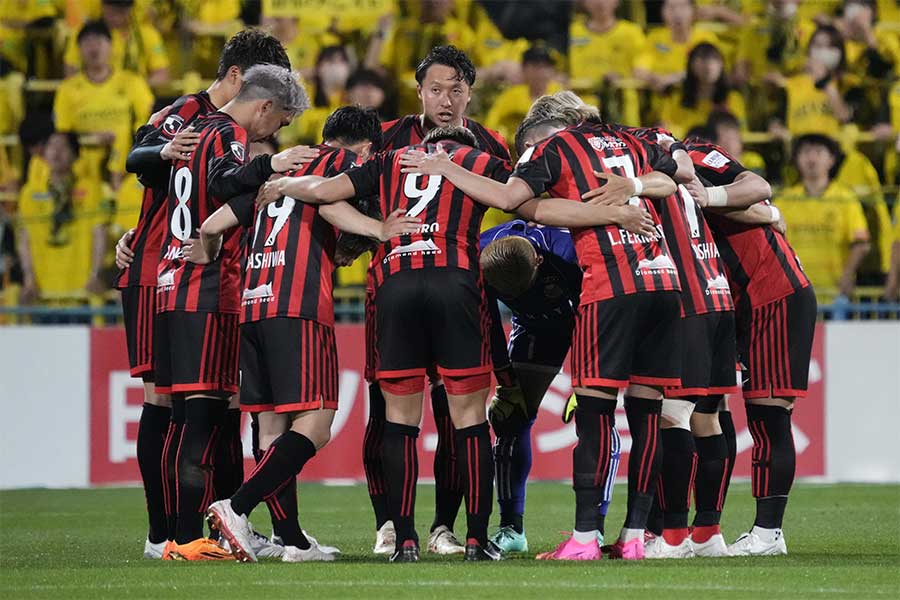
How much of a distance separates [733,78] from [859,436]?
3980mm

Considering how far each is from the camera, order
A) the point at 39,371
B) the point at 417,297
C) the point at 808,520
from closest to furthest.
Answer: the point at 417,297
the point at 808,520
the point at 39,371

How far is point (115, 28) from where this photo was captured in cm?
1324

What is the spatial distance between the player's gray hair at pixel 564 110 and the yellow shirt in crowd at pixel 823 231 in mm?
5682

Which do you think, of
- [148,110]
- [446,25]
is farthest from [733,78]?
[148,110]

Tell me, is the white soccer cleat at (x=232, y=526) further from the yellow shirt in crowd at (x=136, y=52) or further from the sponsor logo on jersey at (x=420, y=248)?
the yellow shirt in crowd at (x=136, y=52)

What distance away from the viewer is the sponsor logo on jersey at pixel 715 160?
22.1 feet

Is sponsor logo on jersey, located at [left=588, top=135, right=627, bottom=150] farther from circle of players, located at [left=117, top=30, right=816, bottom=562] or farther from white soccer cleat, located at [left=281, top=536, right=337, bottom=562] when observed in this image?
white soccer cleat, located at [left=281, top=536, right=337, bottom=562]

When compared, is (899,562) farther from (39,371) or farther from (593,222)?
(39,371)

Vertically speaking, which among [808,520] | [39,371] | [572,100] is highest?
[572,100]

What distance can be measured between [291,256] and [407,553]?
1.31 m

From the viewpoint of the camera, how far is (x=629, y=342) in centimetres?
590

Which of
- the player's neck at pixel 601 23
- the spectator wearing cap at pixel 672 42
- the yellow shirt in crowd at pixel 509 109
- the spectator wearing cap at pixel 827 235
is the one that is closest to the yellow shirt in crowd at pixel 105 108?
the yellow shirt in crowd at pixel 509 109

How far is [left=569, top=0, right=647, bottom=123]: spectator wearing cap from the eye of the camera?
13.3m

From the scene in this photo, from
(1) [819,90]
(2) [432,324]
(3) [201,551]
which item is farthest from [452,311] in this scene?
(1) [819,90]
